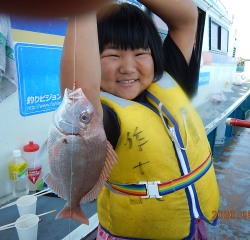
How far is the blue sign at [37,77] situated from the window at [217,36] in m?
5.32

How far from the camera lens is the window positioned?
6061mm

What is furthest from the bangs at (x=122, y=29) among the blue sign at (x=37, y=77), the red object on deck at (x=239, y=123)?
the red object on deck at (x=239, y=123)

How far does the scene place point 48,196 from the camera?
2109 mm

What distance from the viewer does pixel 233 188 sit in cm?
315

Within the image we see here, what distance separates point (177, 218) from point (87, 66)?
0.90m

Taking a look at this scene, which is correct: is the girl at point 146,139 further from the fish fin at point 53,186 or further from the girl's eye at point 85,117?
the fish fin at point 53,186

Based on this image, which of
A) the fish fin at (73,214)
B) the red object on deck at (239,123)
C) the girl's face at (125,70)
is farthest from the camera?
the red object on deck at (239,123)

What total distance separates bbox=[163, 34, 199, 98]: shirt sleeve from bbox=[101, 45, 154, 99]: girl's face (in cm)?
26

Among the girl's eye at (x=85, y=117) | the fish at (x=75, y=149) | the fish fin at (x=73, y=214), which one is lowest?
the fish fin at (x=73, y=214)

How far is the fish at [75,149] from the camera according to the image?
681 millimetres

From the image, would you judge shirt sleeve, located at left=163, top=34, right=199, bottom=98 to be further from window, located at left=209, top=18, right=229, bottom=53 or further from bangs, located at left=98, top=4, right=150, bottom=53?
window, located at left=209, top=18, right=229, bottom=53

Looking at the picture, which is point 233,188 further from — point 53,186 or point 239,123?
point 53,186
